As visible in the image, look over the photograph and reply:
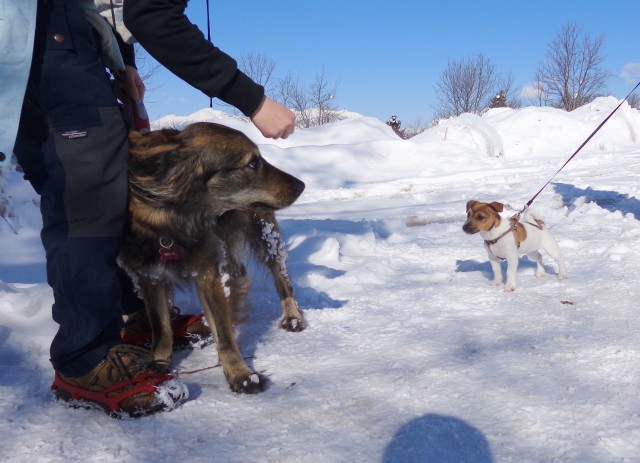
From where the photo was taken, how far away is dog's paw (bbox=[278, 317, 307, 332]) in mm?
2678

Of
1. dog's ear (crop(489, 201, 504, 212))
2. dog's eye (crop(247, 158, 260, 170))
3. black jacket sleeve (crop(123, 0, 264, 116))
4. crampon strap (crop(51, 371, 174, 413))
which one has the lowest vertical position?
crampon strap (crop(51, 371, 174, 413))

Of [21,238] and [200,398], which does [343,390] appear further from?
[21,238]

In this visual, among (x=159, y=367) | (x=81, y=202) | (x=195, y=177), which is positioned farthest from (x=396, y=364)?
(x=81, y=202)

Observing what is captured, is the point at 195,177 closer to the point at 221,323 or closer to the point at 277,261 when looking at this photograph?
the point at 221,323

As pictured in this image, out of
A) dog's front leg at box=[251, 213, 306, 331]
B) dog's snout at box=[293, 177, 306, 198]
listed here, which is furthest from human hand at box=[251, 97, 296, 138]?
dog's front leg at box=[251, 213, 306, 331]

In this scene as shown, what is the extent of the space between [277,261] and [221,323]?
2.51 feet

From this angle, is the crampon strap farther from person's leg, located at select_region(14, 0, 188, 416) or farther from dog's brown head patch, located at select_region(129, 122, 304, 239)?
dog's brown head patch, located at select_region(129, 122, 304, 239)

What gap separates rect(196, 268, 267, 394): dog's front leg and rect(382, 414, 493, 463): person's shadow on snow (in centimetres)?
61

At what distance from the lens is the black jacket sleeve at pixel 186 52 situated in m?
1.83

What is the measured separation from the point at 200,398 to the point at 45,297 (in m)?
1.08

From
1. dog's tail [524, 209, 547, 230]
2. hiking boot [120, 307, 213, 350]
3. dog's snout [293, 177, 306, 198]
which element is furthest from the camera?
dog's tail [524, 209, 547, 230]

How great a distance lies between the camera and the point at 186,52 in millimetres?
1871

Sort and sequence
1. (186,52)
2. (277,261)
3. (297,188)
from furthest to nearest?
1. (277,261)
2. (297,188)
3. (186,52)

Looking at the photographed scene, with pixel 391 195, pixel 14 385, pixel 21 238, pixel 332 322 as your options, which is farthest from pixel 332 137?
pixel 14 385
